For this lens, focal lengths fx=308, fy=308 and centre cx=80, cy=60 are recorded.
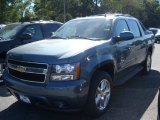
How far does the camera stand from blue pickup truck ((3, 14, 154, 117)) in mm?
4852

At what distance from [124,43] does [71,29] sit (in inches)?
46.8

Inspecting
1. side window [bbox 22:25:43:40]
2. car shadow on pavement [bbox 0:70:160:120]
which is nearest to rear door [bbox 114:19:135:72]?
car shadow on pavement [bbox 0:70:160:120]

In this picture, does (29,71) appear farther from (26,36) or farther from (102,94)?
(26,36)

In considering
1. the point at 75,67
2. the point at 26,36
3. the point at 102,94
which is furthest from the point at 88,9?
the point at 75,67

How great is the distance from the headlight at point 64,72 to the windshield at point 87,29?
1.37 metres

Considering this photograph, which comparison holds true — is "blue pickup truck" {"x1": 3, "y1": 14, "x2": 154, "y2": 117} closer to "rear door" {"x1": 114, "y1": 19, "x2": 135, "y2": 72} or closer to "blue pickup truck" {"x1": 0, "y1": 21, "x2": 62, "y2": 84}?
"rear door" {"x1": 114, "y1": 19, "x2": 135, "y2": 72}

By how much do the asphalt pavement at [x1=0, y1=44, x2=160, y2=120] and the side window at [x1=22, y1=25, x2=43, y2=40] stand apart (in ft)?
8.50

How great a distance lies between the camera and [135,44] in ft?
24.0

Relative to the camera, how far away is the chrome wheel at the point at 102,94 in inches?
215

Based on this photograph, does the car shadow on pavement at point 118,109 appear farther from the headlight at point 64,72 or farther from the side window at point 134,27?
the side window at point 134,27

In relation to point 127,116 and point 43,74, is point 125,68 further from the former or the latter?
point 43,74

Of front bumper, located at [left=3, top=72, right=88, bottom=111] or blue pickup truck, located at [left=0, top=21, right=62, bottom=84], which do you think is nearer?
front bumper, located at [left=3, top=72, right=88, bottom=111]

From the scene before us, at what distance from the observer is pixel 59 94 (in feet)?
15.7

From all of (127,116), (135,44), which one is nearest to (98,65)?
(127,116)
